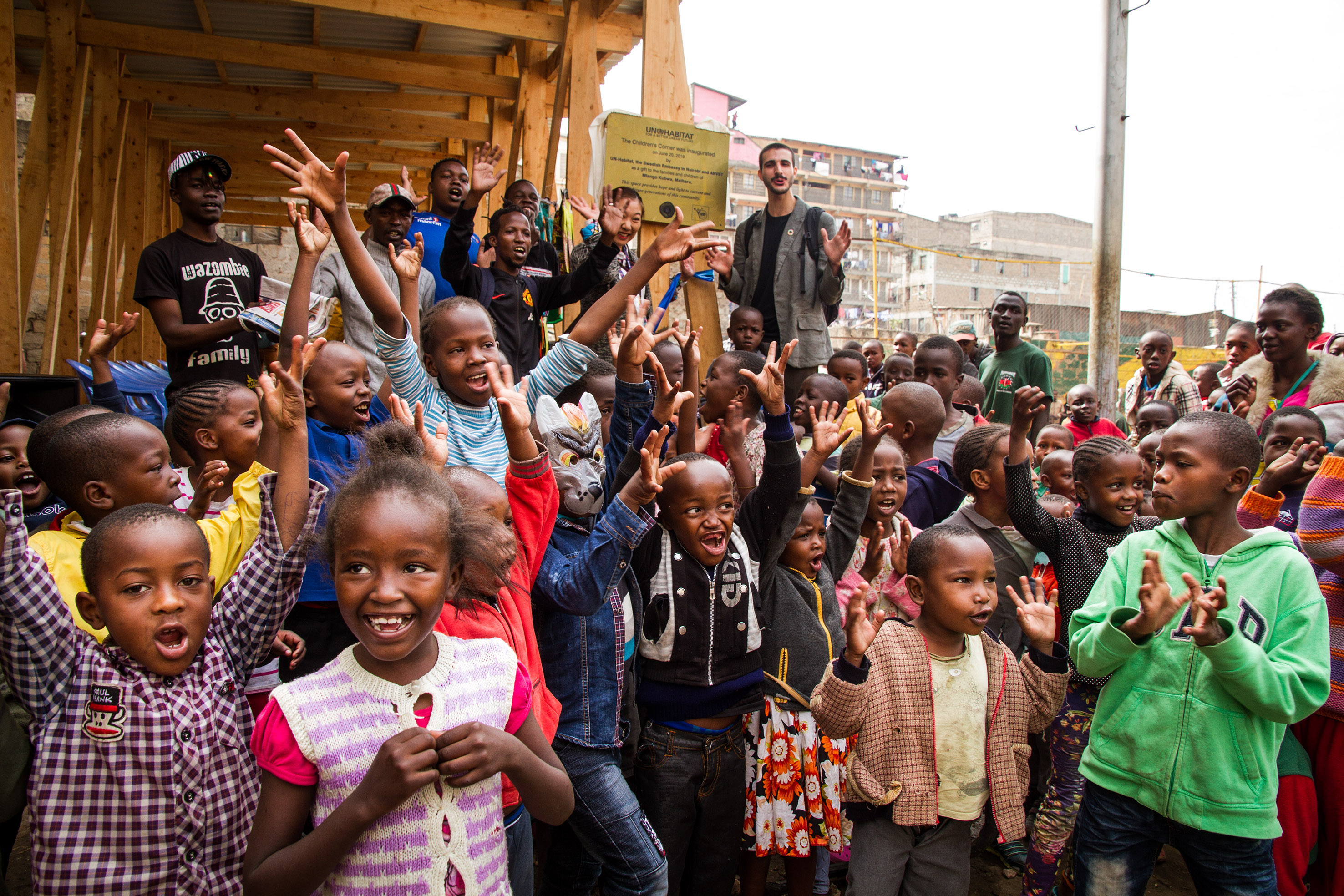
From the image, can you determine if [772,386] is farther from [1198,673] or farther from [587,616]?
[1198,673]

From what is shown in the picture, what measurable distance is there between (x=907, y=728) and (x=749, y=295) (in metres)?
3.69

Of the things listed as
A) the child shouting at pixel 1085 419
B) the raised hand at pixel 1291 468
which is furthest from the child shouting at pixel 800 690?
the child shouting at pixel 1085 419

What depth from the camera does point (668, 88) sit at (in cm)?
504

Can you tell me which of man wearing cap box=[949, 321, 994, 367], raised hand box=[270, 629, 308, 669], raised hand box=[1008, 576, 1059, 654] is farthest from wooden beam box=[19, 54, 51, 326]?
man wearing cap box=[949, 321, 994, 367]

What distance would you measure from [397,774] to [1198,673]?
2.02 metres

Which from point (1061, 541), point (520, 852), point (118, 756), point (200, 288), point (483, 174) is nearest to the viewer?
point (118, 756)

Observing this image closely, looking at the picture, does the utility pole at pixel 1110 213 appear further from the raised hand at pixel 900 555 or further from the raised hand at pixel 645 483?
the raised hand at pixel 645 483

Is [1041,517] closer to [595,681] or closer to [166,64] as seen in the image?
[595,681]

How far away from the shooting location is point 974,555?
243cm

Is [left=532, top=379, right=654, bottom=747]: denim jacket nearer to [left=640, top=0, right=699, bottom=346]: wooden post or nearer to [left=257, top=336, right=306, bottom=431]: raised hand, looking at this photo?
[left=257, top=336, right=306, bottom=431]: raised hand

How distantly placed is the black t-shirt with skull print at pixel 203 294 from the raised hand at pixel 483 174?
Result: 4.02 ft

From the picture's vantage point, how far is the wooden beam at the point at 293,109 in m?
8.29

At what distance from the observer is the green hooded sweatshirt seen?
2100mm

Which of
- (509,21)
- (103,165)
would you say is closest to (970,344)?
(509,21)
